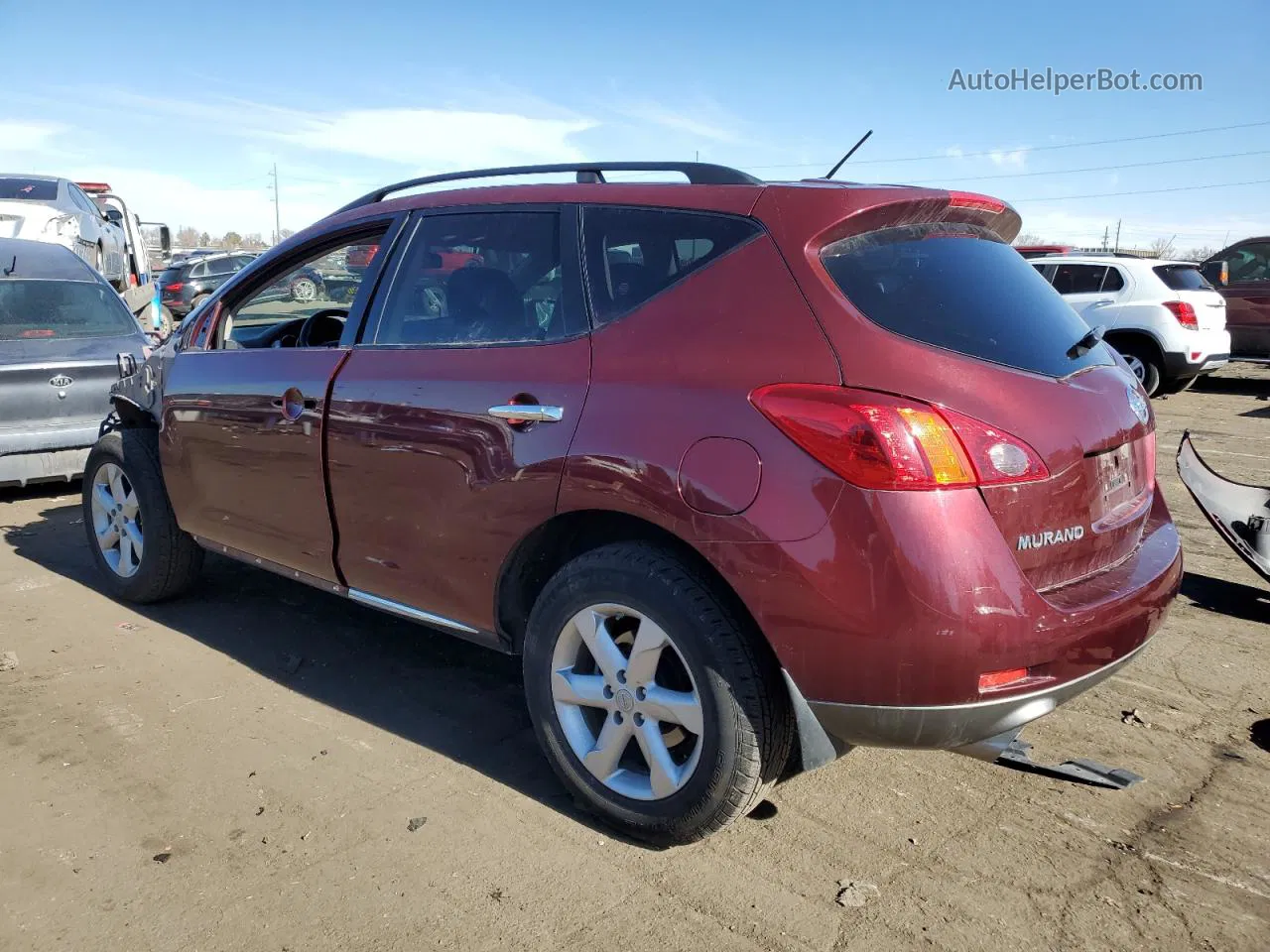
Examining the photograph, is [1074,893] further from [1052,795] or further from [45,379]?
[45,379]

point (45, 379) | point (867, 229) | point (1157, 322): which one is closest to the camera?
point (867, 229)

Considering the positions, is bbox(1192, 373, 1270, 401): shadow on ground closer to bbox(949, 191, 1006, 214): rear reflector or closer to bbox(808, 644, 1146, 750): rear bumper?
bbox(949, 191, 1006, 214): rear reflector

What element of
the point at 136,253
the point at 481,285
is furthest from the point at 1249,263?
the point at 136,253

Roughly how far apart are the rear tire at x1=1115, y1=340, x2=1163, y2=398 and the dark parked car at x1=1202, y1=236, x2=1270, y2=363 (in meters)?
2.72

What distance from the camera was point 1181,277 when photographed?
13.0 metres

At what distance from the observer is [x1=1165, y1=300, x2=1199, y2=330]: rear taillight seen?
12484 mm

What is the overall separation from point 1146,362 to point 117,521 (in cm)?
1186

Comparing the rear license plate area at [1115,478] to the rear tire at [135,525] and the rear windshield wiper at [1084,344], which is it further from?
the rear tire at [135,525]

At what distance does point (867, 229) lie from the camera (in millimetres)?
2789

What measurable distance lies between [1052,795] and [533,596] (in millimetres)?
1680

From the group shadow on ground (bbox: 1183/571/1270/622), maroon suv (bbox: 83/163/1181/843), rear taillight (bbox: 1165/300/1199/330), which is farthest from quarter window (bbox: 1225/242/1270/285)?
maroon suv (bbox: 83/163/1181/843)

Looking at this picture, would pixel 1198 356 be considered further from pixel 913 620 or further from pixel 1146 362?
pixel 913 620

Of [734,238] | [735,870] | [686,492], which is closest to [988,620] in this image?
[686,492]

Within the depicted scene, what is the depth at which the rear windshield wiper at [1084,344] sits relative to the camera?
294 cm
